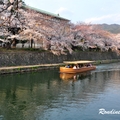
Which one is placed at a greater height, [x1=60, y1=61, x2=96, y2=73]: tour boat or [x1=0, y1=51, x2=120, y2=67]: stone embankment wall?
[x1=0, y1=51, x2=120, y2=67]: stone embankment wall

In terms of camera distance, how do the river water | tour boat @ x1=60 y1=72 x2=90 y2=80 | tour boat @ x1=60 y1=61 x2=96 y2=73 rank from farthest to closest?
tour boat @ x1=60 y1=61 x2=96 y2=73, tour boat @ x1=60 y1=72 x2=90 y2=80, the river water

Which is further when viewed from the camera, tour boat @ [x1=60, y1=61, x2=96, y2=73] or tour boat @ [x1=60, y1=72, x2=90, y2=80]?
tour boat @ [x1=60, y1=61, x2=96, y2=73]

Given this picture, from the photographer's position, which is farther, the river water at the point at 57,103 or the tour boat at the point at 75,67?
the tour boat at the point at 75,67

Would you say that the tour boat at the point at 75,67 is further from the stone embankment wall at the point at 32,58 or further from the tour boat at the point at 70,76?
the stone embankment wall at the point at 32,58

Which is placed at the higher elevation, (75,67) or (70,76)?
(75,67)

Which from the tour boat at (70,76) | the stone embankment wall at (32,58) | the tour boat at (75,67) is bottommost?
the tour boat at (70,76)

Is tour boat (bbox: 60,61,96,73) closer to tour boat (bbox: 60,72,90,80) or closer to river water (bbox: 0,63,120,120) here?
tour boat (bbox: 60,72,90,80)

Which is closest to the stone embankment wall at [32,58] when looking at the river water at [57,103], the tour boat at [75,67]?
the tour boat at [75,67]

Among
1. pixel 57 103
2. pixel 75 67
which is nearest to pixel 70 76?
pixel 75 67

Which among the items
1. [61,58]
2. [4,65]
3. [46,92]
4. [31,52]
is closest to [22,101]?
[46,92]

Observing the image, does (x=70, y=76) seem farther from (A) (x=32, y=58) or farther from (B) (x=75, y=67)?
(A) (x=32, y=58)

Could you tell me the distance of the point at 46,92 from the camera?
17.8m

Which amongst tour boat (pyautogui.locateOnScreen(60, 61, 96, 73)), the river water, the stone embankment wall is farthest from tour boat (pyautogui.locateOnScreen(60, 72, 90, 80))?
the stone embankment wall

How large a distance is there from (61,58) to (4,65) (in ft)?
44.4
